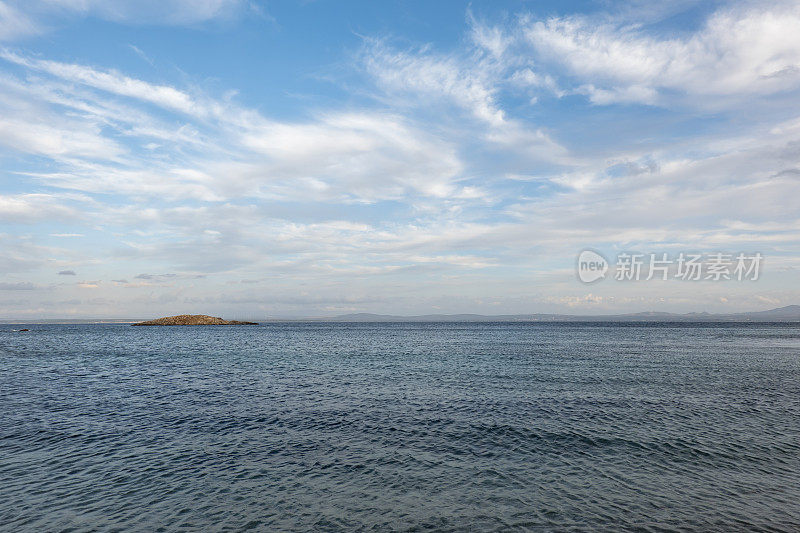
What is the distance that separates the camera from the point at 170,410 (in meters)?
34.5

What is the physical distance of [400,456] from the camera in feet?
76.1

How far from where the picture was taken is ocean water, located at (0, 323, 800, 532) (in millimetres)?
16797

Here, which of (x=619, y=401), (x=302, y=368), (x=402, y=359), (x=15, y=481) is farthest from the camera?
(x=402, y=359)

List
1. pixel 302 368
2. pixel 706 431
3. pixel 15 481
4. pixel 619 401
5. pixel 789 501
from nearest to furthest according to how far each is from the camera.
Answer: pixel 789 501 → pixel 15 481 → pixel 706 431 → pixel 619 401 → pixel 302 368

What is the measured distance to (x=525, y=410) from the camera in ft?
111

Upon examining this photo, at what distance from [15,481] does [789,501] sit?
3404 centimetres

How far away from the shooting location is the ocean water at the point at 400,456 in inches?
661

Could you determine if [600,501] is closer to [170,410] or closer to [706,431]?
[706,431]

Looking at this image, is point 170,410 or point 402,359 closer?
A: point 170,410

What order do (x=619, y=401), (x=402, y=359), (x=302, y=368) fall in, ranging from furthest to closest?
(x=402, y=359), (x=302, y=368), (x=619, y=401)

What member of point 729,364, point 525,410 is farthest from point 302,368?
point 729,364

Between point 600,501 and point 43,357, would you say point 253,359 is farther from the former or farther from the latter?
point 600,501

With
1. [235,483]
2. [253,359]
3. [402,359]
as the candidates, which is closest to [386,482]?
[235,483]

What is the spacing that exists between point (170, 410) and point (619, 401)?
3783 centimetres
